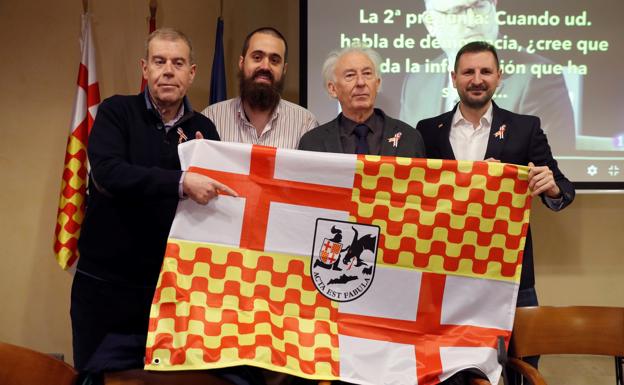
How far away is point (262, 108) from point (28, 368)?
1473 mm

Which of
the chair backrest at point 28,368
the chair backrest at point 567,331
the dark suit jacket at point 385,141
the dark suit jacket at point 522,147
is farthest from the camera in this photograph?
the dark suit jacket at point 522,147

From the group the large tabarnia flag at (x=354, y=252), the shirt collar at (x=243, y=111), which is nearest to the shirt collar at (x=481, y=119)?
the large tabarnia flag at (x=354, y=252)

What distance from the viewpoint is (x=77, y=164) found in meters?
3.28

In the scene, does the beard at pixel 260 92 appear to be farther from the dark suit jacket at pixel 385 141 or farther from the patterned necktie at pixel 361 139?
the patterned necktie at pixel 361 139

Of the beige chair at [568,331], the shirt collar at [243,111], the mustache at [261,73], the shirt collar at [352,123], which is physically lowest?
the beige chair at [568,331]

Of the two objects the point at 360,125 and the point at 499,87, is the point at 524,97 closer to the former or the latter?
the point at 499,87

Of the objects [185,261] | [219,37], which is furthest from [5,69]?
[185,261]

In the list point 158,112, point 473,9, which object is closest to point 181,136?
point 158,112

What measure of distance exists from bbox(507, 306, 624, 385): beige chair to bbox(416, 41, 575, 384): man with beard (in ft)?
0.98

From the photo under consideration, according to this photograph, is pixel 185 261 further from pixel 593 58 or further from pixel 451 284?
pixel 593 58

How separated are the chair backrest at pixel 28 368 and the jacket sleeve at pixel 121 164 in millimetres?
585

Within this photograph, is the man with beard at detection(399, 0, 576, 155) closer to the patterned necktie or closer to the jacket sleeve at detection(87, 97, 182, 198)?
the patterned necktie

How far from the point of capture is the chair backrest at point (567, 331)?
7.03ft

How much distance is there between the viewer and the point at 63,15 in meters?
3.68
